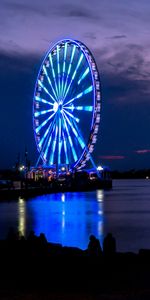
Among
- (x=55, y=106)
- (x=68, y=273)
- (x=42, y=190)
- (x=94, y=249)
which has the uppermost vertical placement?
(x=55, y=106)

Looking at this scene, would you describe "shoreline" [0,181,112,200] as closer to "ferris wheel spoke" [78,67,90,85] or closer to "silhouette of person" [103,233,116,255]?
"ferris wheel spoke" [78,67,90,85]

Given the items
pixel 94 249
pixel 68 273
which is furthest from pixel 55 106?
pixel 68 273

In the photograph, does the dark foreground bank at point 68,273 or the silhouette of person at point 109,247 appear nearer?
the dark foreground bank at point 68,273

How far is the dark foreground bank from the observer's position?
738 centimetres

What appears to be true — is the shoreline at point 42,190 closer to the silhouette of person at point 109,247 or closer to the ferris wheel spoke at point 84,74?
the ferris wheel spoke at point 84,74

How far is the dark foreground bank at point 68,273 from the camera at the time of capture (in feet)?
24.2

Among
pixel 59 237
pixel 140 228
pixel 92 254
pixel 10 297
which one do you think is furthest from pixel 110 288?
pixel 140 228

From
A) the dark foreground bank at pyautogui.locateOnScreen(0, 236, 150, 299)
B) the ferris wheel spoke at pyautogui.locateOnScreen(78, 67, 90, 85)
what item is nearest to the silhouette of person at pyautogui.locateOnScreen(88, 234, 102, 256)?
the dark foreground bank at pyautogui.locateOnScreen(0, 236, 150, 299)

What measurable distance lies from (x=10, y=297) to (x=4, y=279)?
1.30 meters

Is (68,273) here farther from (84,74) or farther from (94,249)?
(84,74)

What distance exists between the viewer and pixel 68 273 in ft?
28.9

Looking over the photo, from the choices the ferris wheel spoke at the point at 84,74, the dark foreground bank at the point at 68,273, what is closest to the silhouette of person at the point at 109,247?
the dark foreground bank at the point at 68,273

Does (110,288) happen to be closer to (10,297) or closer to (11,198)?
(10,297)

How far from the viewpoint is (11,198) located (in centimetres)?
5472
